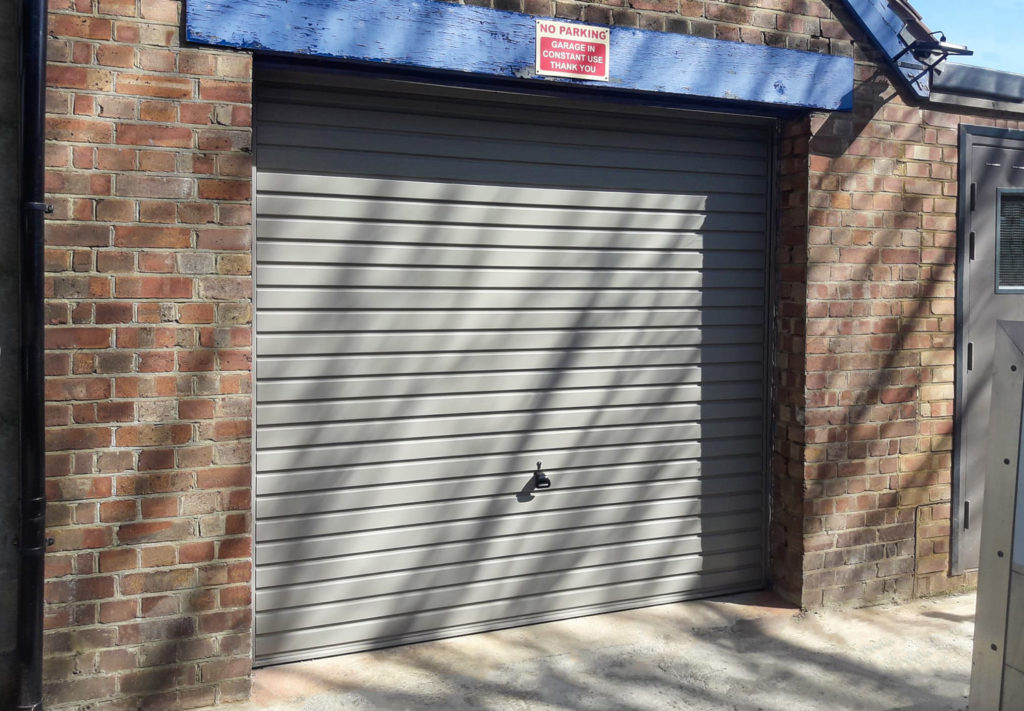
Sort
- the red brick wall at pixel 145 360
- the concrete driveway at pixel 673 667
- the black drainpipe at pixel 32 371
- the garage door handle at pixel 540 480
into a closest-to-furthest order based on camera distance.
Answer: the black drainpipe at pixel 32 371 < the red brick wall at pixel 145 360 < the concrete driveway at pixel 673 667 < the garage door handle at pixel 540 480

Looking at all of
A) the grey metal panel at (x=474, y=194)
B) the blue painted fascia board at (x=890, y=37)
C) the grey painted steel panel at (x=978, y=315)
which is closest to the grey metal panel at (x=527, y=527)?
the grey painted steel panel at (x=978, y=315)

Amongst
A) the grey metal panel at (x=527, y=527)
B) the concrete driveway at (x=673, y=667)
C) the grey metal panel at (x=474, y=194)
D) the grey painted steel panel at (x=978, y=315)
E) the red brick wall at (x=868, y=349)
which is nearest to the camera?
the concrete driveway at (x=673, y=667)

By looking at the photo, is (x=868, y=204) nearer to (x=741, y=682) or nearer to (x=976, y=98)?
(x=976, y=98)

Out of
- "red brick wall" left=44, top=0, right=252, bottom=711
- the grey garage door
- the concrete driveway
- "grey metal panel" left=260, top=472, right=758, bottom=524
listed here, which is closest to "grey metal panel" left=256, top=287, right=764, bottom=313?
the grey garage door

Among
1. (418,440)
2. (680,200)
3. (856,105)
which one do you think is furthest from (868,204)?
(418,440)

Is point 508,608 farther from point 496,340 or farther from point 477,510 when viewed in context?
point 496,340

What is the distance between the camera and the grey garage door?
4.29m

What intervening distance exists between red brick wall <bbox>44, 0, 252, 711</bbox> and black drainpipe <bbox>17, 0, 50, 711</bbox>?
0.08 meters

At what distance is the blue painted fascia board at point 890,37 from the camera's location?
16.8ft

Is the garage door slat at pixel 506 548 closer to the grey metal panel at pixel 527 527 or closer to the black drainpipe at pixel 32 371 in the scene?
the grey metal panel at pixel 527 527

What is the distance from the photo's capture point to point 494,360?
4.69m

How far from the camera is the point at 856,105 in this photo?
518 centimetres

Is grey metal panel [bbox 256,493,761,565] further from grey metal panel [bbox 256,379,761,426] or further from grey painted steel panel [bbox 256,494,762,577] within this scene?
grey metal panel [bbox 256,379,761,426]

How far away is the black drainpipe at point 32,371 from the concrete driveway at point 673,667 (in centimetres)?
93
